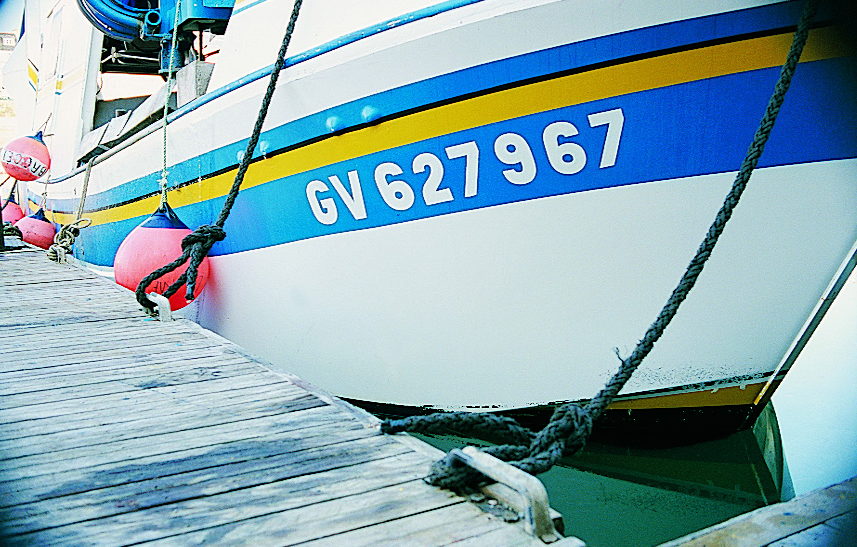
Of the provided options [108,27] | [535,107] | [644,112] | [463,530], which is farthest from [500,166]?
[108,27]

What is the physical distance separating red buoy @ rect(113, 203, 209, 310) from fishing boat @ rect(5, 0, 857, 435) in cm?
74

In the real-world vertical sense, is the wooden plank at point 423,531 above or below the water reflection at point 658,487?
above

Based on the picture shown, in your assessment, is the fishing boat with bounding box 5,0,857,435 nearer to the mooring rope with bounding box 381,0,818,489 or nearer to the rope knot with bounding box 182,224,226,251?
the rope knot with bounding box 182,224,226,251

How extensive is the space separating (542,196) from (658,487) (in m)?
1.27

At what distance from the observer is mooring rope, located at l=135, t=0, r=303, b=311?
11.0 feet

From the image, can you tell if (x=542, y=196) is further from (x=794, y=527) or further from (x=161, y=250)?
(x=161, y=250)

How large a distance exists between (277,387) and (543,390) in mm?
1060

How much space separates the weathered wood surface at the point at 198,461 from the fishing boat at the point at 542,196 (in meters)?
0.57

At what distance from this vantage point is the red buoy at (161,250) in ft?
14.1

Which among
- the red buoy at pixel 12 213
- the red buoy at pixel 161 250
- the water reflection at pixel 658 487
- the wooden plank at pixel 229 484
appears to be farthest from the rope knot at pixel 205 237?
the red buoy at pixel 12 213

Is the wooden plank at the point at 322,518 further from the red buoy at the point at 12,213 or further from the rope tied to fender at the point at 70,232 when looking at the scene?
the red buoy at the point at 12,213

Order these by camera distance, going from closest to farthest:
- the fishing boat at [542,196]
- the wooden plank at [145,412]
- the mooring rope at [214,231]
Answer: the wooden plank at [145,412], the fishing boat at [542,196], the mooring rope at [214,231]

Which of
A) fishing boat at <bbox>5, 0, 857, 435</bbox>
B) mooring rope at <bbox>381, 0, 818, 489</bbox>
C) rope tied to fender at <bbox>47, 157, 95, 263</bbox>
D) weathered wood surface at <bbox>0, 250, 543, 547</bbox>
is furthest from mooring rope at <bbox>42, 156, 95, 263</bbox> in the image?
mooring rope at <bbox>381, 0, 818, 489</bbox>

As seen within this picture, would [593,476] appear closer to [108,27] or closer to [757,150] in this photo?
[757,150]
